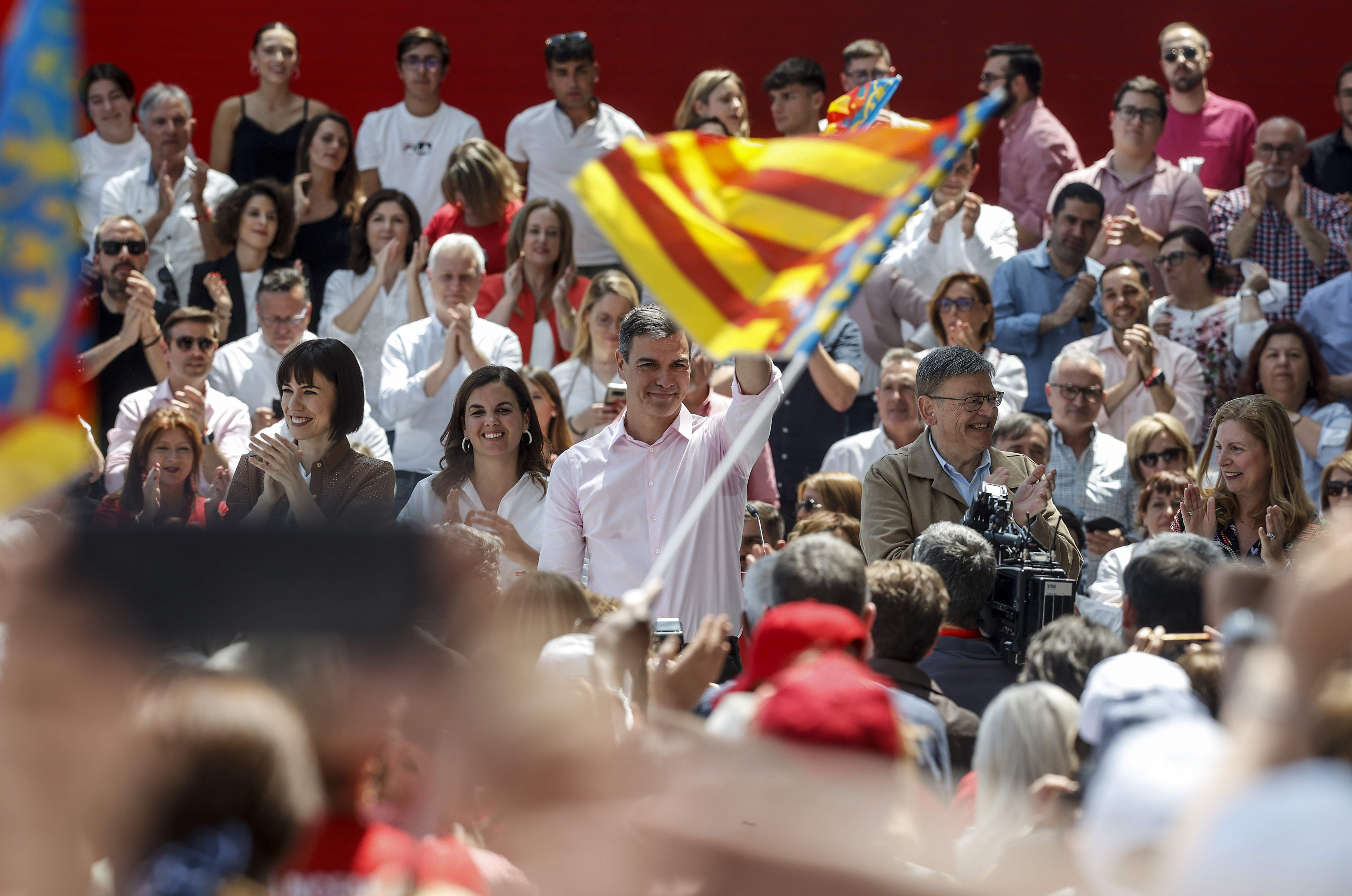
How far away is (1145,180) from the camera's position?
8.02 m

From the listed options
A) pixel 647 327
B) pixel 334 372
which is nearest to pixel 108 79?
pixel 334 372

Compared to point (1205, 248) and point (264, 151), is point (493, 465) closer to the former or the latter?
point (1205, 248)

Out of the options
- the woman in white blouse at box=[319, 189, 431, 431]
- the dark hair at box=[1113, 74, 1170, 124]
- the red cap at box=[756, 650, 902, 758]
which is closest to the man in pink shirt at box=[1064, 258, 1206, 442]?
the dark hair at box=[1113, 74, 1170, 124]

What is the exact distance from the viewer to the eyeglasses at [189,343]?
6621mm

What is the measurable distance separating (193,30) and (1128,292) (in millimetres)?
6643

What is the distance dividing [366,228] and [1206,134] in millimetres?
4914

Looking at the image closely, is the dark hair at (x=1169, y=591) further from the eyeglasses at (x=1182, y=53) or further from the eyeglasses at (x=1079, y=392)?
the eyeglasses at (x=1182, y=53)

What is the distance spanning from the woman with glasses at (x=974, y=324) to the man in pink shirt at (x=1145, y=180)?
1235 mm

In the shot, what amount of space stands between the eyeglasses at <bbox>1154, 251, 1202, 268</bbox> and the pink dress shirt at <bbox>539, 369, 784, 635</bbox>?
3.57 metres

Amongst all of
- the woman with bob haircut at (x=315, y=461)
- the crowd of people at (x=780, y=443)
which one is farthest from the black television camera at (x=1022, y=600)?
the woman with bob haircut at (x=315, y=461)

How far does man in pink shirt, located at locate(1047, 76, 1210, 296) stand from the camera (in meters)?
7.93

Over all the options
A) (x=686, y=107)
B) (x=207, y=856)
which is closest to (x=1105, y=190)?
(x=686, y=107)

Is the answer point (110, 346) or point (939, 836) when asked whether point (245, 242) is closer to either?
point (110, 346)

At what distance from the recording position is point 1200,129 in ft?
28.5
